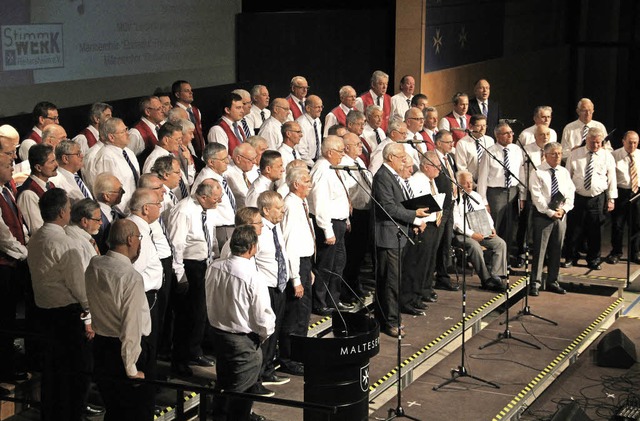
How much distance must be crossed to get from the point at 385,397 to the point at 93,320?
3.51 metres

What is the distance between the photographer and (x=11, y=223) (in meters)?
7.51

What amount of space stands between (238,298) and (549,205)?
536 cm

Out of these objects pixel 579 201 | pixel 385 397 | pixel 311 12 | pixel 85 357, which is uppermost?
pixel 311 12

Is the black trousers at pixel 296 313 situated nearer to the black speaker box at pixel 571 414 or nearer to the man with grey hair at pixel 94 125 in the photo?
the black speaker box at pixel 571 414

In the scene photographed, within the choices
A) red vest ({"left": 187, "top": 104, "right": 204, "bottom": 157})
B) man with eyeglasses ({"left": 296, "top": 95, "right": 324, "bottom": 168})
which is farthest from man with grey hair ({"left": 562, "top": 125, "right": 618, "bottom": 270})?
red vest ({"left": 187, "top": 104, "right": 204, "bottom": 157})

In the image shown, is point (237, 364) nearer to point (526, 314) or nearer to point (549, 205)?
point (526, 314)

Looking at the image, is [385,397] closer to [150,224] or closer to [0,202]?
[150,224]

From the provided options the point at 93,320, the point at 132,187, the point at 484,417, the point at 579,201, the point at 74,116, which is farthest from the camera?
the point at 579,201

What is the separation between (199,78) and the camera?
1315cm

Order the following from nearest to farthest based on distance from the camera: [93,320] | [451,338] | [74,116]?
[93,320] → [451,338] → [74,116]

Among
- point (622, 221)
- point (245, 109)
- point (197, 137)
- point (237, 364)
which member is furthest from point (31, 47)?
point (622, 221)

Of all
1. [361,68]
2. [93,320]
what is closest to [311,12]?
[361,68]

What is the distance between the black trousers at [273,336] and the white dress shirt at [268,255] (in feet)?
0.32

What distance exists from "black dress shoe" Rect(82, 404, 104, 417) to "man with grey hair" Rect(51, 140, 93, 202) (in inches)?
63.0
